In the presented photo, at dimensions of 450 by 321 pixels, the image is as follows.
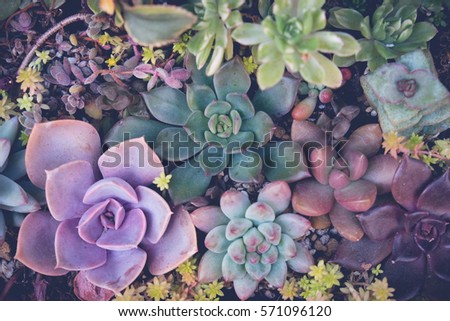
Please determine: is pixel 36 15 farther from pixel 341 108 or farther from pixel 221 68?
pixel 341 108

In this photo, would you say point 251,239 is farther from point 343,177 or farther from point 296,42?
point 296,42

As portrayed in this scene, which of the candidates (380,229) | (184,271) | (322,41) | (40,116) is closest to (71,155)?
(40,116)

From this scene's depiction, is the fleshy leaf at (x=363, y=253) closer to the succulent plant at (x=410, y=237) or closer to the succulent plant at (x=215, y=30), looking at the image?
the succulent plant at (x=410, y=237)

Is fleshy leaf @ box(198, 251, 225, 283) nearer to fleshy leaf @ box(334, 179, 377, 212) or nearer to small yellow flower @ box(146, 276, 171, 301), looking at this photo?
small yellow flower @ box(146, 276, 171, 301)

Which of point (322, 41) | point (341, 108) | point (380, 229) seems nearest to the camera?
point (322, 41)

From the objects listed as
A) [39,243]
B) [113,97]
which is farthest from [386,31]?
[39,243]

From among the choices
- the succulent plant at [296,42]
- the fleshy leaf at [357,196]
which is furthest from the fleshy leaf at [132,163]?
the fleshy leaf at [357,196]
